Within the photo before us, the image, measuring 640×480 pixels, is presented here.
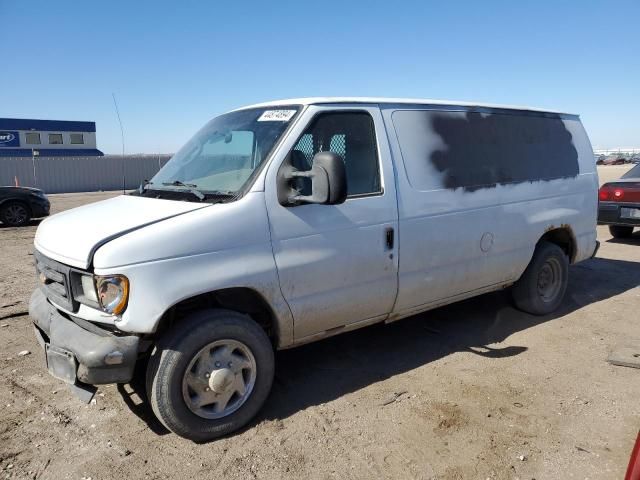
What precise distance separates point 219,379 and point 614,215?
8755mm

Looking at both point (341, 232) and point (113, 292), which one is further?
point (341, 232)

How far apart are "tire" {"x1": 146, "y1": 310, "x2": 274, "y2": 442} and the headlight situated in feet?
1.20

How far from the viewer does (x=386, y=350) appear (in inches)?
182

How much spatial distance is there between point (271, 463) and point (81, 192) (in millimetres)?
29092

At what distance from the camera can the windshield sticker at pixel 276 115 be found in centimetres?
364

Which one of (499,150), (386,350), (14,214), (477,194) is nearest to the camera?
(477,194)

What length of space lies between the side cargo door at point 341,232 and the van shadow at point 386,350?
19.4 inches

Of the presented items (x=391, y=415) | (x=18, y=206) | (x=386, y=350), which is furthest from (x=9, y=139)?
(x=391, y=415)

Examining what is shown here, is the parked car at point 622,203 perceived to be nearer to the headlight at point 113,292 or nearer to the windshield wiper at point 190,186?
the windshield wiper at point 190,186

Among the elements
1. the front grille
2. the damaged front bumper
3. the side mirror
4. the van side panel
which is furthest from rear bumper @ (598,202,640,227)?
the front grille

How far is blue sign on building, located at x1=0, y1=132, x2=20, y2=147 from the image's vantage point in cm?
4056

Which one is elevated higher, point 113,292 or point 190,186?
point 190,186

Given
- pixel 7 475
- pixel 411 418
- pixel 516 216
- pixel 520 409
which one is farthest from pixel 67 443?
pixel 516 216

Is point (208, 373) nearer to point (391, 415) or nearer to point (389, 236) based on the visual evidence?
point (391, 415)
